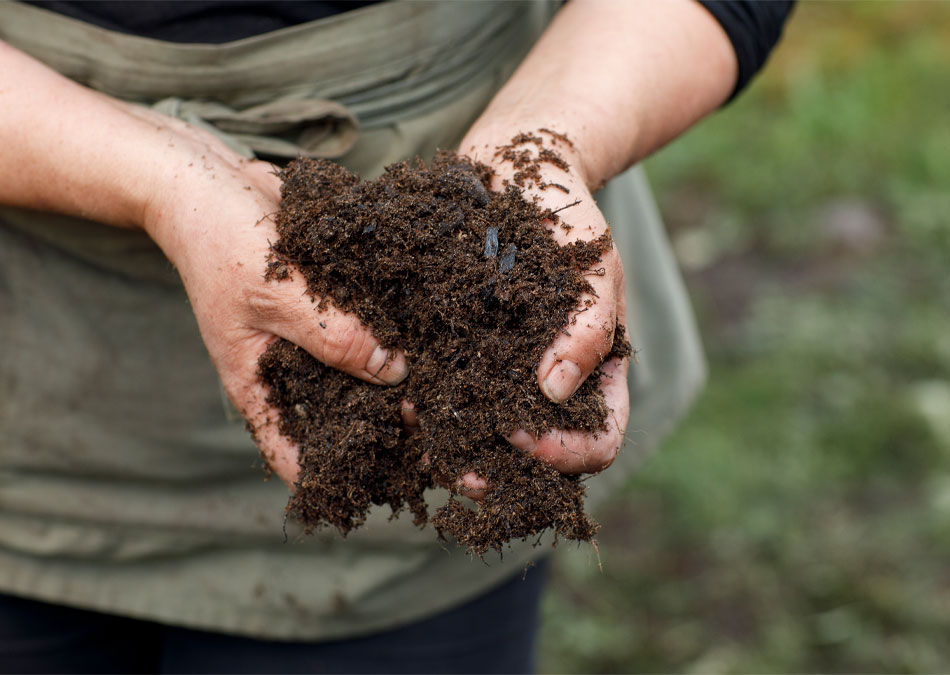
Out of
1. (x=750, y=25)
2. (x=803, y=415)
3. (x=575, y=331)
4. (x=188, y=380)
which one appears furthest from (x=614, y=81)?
(x=803, y=415)

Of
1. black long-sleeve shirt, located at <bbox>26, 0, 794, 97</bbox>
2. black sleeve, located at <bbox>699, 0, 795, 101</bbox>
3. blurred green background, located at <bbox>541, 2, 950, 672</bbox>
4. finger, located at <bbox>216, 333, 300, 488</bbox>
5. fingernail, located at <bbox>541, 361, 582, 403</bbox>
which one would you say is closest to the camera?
fingernail, located at <bbox>541, 361, 582, 403</bbox>

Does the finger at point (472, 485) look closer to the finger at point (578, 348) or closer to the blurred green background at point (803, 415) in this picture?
the finger at point (578, 348)

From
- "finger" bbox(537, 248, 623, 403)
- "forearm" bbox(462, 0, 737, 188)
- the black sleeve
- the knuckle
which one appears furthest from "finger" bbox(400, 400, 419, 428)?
the black sleeve

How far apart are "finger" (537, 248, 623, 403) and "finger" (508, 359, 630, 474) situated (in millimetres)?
62

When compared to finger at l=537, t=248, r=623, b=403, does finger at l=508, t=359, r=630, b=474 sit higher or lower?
lower

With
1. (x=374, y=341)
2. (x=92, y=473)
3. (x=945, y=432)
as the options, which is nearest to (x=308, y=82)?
(x=374, y=341)

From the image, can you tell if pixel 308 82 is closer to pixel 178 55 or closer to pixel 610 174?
pixel 178 55

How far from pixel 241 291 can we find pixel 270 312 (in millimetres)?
56

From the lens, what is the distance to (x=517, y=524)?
136 centimetres

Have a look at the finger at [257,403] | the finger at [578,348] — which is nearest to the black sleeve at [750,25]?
the finger at [578,348]

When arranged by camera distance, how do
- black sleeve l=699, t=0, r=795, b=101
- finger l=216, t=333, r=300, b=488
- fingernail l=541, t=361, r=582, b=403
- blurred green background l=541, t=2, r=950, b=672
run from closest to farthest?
fingernail l=541, t=361, r=582, b=403 → finger l=216, t=333, r=300, b=488 → black sleeve l=699, t=0, r=795, b=101 → blurred green background l=541, t=2, r=950, b=672

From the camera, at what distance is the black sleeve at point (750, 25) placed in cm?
170

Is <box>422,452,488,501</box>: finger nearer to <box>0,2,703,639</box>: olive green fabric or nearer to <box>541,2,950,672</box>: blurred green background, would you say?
<box>0,2,703,639</box>: olive green fabric

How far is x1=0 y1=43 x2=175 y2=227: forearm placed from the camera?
1444 mm
